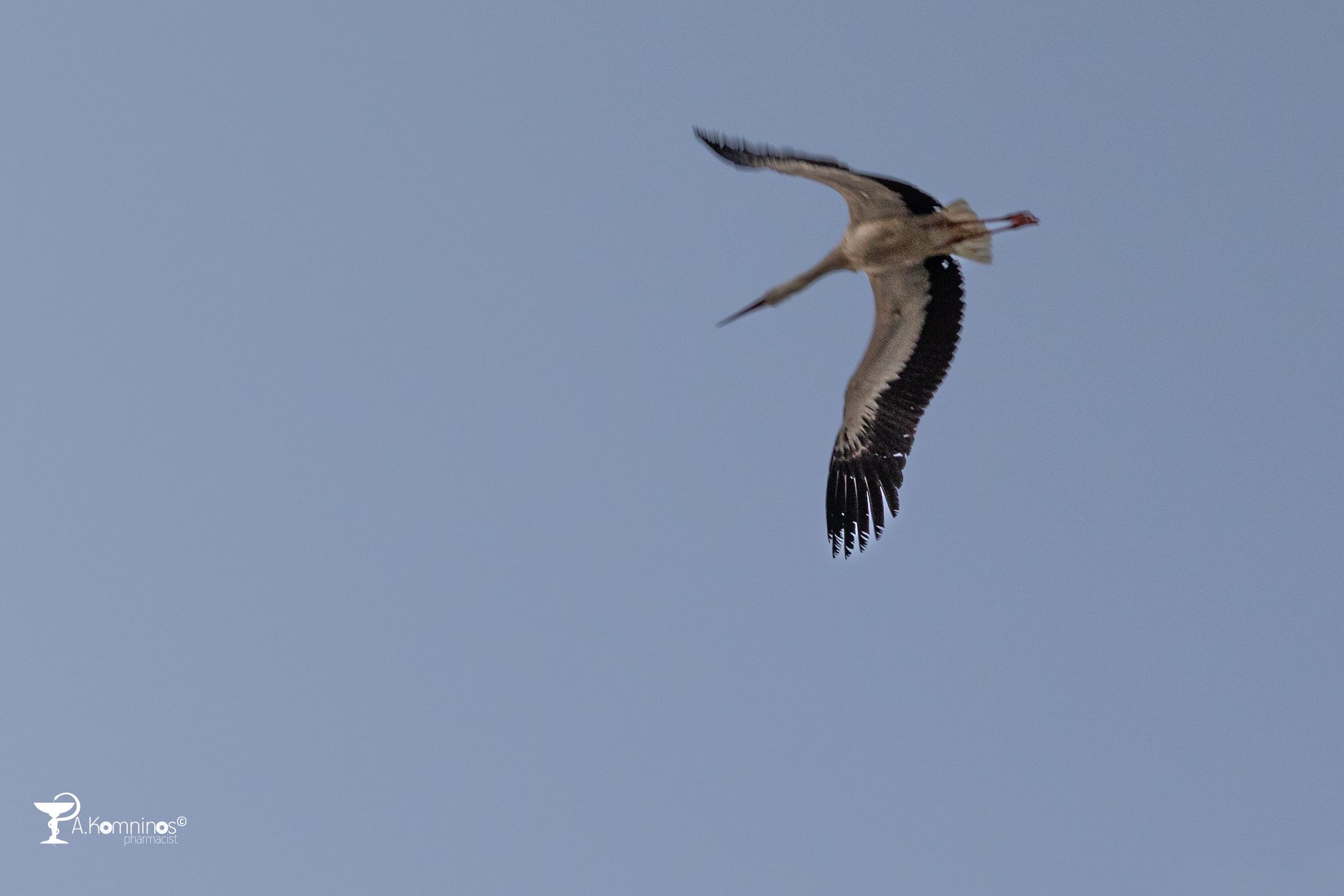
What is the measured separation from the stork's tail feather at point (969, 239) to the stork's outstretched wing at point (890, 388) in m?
0.37

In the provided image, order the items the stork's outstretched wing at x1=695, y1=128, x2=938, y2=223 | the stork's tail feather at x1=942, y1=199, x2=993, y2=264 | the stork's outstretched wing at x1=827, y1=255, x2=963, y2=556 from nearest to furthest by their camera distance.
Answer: the stork's outstretched wing at x1=695, y1=128, x2=938, y2=223, the stork's tail feather at x1=942, y1=199, x2=993, y2=264, the stork's outstretched wing at x1=827, y1=255, x2=963, y2=556

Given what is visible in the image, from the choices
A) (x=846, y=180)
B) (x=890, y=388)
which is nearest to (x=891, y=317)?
(x=890, y=388)

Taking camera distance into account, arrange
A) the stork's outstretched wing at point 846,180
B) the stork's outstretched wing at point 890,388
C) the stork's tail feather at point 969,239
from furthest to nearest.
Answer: the stork's outstretched wing at point 890,388
the stork's tail feather at point 969,239
the stork's outstretched wing at point 846,180

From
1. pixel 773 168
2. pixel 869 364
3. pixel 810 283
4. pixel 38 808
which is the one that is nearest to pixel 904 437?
pixel 869 364

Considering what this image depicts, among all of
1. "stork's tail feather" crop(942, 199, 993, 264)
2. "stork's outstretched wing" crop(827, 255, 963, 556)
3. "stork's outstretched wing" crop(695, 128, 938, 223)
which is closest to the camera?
"stork's outstretched wing" crop(695, 128, 938, 223)

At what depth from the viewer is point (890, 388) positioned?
15016 mm

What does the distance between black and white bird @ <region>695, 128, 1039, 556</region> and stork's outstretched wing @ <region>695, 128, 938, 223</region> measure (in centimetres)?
2

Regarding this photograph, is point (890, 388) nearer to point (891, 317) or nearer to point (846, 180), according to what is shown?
point (891, 317)

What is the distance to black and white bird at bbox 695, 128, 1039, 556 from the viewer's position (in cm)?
1347

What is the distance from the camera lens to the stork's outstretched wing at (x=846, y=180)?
39.5 feet

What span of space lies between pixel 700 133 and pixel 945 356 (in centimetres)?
380

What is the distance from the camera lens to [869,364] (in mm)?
15070

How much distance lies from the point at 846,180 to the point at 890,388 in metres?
2.90

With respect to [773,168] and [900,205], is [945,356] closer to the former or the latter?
[900,205]
